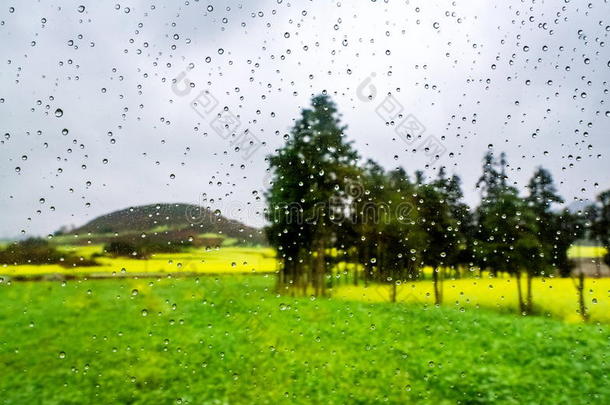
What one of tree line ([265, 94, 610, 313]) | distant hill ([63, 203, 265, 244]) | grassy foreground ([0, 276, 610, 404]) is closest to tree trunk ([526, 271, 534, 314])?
tree line ([265, 94, 610, 313])

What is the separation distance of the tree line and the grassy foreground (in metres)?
0.58

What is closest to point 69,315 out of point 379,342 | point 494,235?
point 379,342

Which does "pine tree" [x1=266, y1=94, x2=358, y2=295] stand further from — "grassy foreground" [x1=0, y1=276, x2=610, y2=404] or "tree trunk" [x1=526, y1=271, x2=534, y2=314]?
"tree trunk" [x1=526, y1=271, x2=534, y2=314]

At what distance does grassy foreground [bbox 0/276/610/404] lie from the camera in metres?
4.22

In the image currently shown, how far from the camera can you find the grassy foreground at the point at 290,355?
4223 millimetres

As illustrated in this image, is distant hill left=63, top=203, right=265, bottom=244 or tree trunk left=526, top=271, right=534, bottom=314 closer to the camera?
distant hill left=63, top=203, right=265, bottom=244

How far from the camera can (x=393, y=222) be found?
3279 millimetres

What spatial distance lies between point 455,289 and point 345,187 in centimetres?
115

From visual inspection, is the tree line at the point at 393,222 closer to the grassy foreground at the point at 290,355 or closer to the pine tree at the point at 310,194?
the pine tree at the point at 310,194

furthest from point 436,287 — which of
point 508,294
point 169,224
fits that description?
point 169,224

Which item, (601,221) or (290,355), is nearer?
(601,221)

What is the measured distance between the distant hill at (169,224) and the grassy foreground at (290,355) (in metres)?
0.73

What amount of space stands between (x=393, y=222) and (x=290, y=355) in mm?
2465

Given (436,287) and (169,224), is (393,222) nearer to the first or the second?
(436,287)
